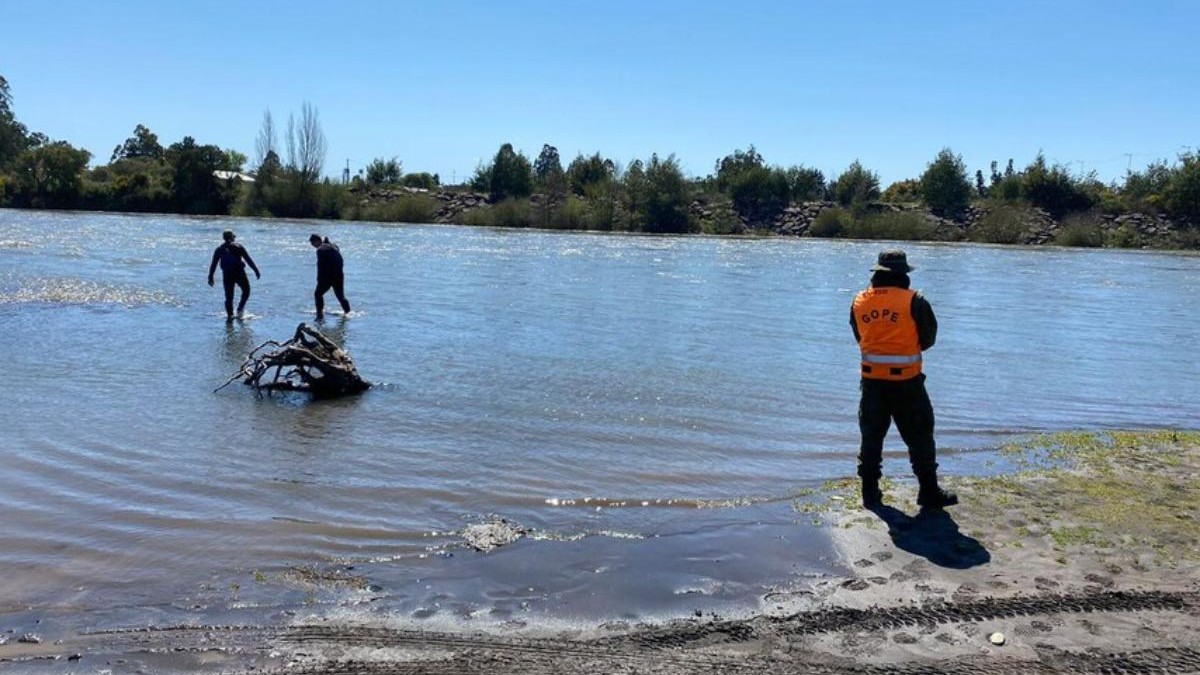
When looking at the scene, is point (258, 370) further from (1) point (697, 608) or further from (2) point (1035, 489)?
(2) point (1035, 489)

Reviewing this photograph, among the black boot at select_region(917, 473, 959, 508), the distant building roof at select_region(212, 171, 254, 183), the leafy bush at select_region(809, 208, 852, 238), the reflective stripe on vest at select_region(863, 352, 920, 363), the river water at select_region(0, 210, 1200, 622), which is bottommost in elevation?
the river water at select_region(0, 210, 1200, 622)

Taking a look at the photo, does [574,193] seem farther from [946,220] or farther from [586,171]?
[946,220]

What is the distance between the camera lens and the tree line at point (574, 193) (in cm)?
7881

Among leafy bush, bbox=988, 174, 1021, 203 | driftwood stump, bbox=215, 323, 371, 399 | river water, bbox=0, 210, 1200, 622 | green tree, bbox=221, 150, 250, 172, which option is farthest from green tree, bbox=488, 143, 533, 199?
driftwood stump, bbox=215, 323, 371, 399

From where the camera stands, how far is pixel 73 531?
6605 mm

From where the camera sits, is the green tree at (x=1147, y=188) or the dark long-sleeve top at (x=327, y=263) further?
the green tree at (x=1147, y=188)

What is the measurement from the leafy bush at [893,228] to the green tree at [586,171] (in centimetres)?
2365

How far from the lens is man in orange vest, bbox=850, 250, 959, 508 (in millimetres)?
7414

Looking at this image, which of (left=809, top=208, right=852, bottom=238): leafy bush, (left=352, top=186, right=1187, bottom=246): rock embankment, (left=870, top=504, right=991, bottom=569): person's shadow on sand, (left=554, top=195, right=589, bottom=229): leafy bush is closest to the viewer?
(left=870, top=504, right=991, bottom=569): person's shadow on sand

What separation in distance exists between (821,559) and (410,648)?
2.80 metres

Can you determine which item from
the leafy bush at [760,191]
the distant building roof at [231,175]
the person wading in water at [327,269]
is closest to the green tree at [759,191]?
the leafy bush at [760,191]

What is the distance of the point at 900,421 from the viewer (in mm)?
7605

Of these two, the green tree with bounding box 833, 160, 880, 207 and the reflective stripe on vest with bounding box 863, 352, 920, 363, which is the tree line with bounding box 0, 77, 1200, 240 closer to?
the green tree with bounding box 833, 160, 880, 207

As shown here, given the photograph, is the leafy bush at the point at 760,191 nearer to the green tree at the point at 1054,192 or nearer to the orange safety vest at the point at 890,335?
the green tree at the point at 1054,192
